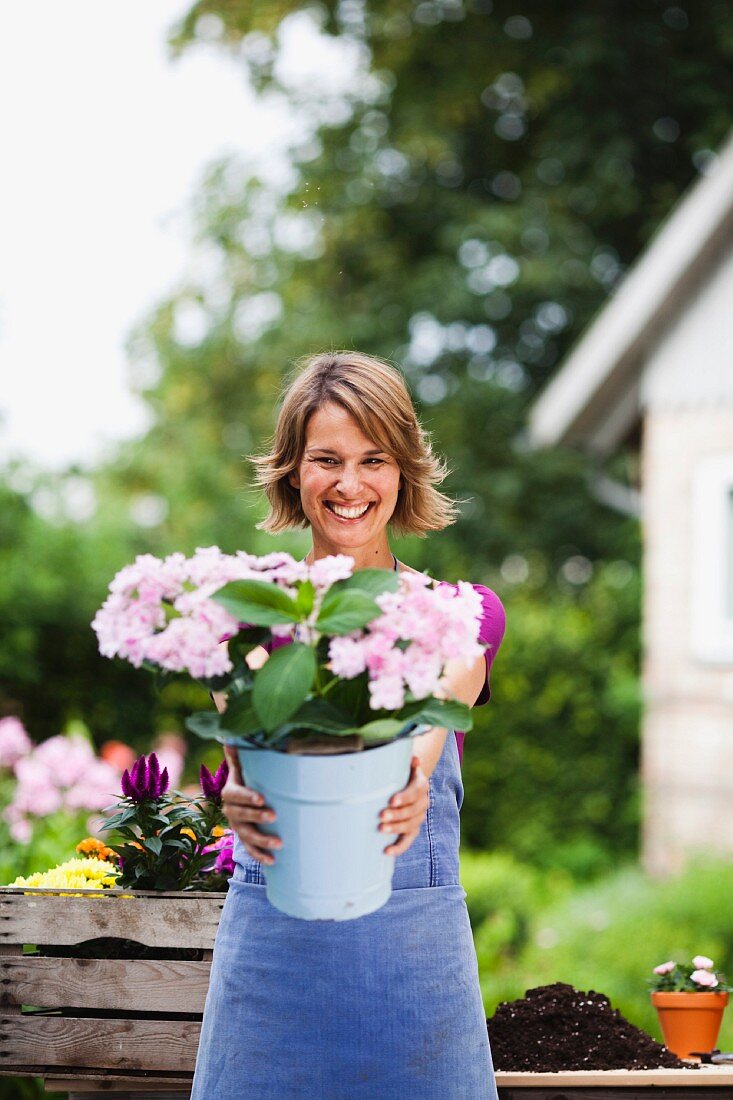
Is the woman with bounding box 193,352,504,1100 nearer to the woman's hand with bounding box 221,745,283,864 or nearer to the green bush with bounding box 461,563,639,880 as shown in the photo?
the woman's hand with bounding box 221,745,283,864

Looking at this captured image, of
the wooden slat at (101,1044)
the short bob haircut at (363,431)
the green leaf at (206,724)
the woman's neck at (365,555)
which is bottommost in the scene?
the wooden slat at (101,1044)

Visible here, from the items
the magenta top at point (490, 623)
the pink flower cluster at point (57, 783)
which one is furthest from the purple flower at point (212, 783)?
the pink flower cluster at point (57, 783)

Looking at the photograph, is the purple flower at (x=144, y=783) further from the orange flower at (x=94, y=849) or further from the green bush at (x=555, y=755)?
the green bush at (x=555, y=755)

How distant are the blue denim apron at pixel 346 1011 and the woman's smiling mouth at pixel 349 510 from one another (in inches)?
21.1

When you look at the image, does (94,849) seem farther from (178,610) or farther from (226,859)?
(178,610)

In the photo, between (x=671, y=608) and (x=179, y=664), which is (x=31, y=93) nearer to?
(x=671, y=608)

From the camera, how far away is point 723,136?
1198 centimetres

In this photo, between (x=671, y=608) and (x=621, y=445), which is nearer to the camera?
(x=671, y=608)

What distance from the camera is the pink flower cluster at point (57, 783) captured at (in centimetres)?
545

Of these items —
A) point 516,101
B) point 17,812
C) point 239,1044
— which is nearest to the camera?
point 239,1044

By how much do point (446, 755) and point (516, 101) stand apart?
1275cm

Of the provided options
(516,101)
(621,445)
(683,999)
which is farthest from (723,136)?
(683,999)

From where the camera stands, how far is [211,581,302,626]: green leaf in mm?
1553

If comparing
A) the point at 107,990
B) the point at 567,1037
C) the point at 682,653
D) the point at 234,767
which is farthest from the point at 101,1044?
the point at 682,653
